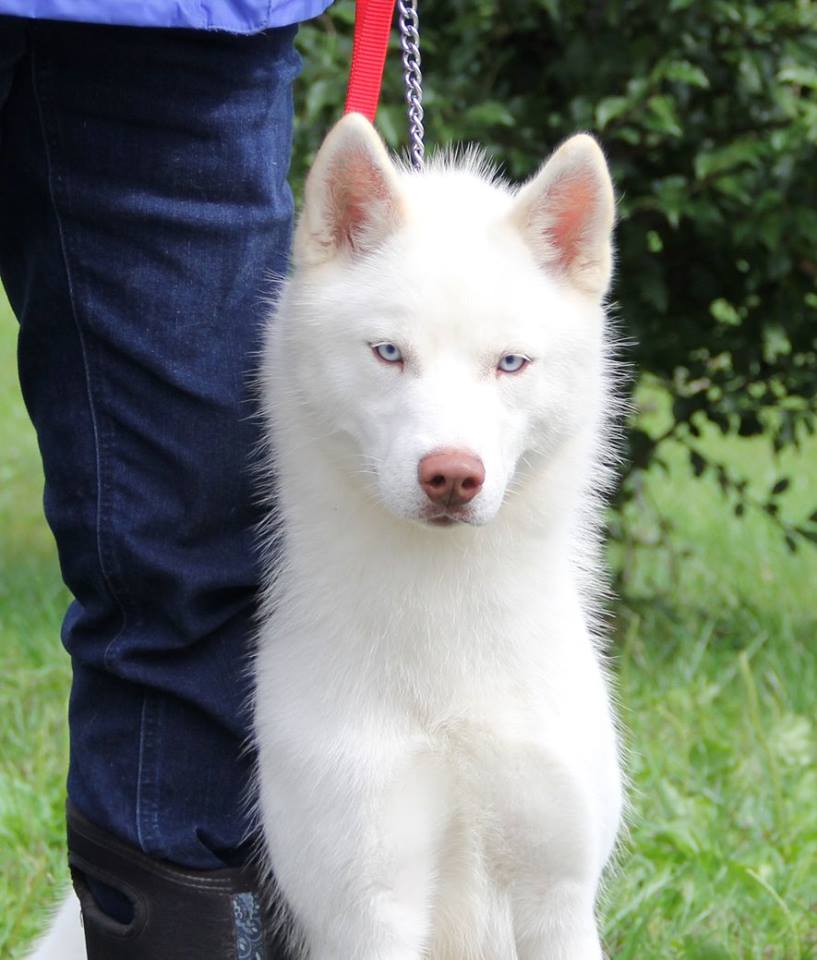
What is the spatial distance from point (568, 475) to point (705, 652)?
8.44 ft

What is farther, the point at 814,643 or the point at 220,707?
the point at 814,643

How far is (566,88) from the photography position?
4773mm

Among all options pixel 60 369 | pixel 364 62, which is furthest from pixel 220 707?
pixel 364 62

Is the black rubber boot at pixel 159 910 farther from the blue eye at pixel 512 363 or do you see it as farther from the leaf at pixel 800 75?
the leaf at pixel 800 75

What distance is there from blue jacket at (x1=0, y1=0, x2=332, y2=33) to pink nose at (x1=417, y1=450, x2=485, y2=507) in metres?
0.69

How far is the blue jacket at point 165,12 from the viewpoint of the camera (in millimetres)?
2035

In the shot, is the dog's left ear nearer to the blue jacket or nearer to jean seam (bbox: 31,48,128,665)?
the blue jacket

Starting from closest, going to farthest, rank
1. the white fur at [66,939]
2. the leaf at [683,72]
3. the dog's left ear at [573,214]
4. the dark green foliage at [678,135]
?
1. the dog's left ear at [573,214]
2. the white fur at [66,939]
3. the leaf at [683,72]
4. the dark green foliage at [678,135]

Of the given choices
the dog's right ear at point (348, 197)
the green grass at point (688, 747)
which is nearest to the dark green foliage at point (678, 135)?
the green grass at point (688, 747)

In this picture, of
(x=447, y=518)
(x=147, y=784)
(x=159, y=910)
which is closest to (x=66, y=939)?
(x=159, y=910)

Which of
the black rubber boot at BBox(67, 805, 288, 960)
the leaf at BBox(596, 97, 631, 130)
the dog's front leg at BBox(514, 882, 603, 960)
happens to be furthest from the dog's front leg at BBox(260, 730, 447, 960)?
the leaf at BBox(596, 97, 631, 130)

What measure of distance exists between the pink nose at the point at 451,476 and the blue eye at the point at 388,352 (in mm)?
206

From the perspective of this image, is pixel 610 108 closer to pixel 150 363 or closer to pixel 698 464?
pixel 698 464

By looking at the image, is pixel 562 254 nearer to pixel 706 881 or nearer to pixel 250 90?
pixel 250 90
